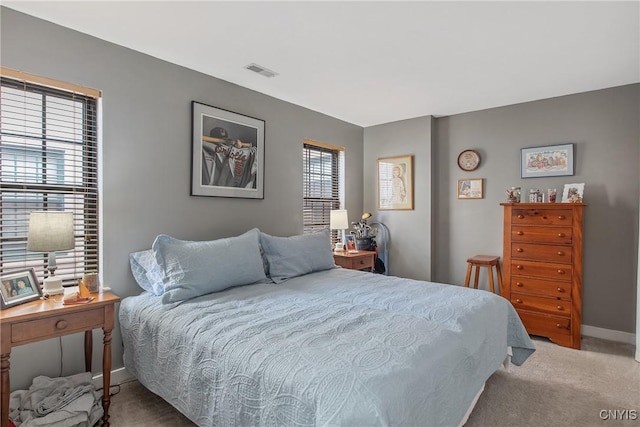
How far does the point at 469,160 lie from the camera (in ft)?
13.8

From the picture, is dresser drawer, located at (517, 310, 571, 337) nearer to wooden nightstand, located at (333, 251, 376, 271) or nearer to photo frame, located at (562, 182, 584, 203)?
photo frame, located at (562, 182, 584, 203)

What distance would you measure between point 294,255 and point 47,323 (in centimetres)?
173

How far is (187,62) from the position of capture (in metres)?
2.86

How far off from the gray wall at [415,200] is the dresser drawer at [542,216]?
43.2 inches

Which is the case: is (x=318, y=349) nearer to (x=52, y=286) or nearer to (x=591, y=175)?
(x=52, y=286)

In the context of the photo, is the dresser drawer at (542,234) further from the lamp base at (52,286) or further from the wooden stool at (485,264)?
the lamp base at (52,286)

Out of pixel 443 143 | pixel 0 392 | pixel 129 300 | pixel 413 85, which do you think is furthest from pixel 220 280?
pixel 443 143

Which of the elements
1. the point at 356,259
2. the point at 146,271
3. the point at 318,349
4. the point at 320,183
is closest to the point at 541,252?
the point at 356,259

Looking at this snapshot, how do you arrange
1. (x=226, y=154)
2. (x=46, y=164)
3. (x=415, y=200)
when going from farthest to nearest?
(x=415, y=200), (x=226, y=154), (x=46, y=164)

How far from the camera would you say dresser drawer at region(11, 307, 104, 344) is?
1769 millimetres

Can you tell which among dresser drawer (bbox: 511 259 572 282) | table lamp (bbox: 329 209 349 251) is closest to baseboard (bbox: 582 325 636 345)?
dresser drawer (bbox: 511 259 572 282)

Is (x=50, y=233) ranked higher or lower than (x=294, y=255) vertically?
higher

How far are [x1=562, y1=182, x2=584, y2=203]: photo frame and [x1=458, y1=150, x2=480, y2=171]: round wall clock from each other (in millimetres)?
962

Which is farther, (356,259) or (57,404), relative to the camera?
(356,259)
